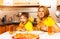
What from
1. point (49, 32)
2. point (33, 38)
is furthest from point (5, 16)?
point (33, 38)

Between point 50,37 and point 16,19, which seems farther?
point 16,19

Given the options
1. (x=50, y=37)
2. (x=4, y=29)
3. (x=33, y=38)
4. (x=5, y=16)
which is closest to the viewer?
(x=33, y=38)

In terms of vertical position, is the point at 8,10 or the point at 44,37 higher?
the point at 8,10

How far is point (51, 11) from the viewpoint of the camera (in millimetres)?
2873

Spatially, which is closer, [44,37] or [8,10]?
[44,37]

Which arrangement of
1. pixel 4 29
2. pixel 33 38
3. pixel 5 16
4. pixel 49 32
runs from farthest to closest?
pixel 5 16
pixel 4 29
pixel 49 32
pixel 33 38

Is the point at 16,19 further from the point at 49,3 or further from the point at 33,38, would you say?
the point at 33,38

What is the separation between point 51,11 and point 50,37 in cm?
128

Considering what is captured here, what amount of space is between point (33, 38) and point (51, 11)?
146cm

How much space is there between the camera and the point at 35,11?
2916 mm

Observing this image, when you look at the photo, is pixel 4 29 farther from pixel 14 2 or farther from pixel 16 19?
pixel 14 2

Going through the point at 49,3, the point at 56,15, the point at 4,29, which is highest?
the point at 49,3

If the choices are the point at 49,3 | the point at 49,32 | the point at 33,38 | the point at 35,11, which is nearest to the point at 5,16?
the point at 35,11

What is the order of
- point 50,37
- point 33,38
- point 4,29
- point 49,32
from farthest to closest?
point 4,29
point 49,32
point 50,37
point 33,38
